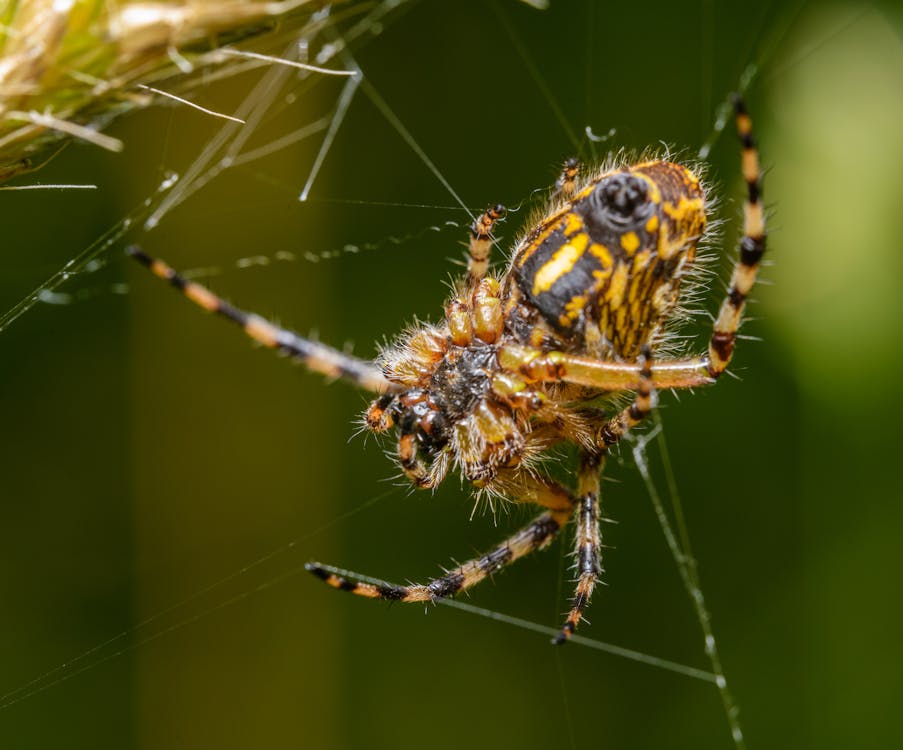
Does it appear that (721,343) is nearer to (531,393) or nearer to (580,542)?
(531,393)

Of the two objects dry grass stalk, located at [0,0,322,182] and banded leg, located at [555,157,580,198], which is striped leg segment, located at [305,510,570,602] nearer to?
banded leg, located at [555,157,580,198]

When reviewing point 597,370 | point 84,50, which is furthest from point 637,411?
point 84,50

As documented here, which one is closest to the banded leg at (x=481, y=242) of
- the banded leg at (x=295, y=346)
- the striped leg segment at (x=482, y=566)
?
the banded leg at (x=295, y=346)

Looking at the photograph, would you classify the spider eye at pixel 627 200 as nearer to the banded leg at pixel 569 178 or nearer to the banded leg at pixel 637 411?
the banded leg at pixel 569 178

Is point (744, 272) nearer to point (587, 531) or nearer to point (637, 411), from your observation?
point (637, 411)

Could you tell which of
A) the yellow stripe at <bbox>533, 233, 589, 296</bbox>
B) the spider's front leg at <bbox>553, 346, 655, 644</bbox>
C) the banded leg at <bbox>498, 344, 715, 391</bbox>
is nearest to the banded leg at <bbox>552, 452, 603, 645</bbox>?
the spider's front leg at <bbox>553, 346, 655, 644</bbox>

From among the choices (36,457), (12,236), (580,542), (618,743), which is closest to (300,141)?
(12,236)
